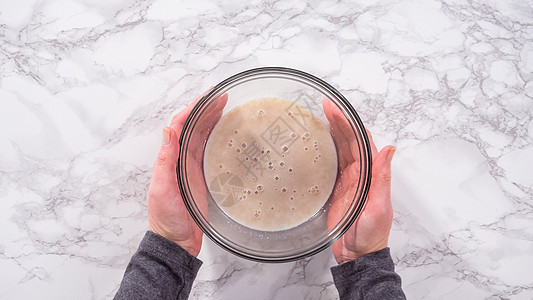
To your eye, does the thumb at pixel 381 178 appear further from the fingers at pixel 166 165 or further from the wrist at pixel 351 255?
the fingers at pixel 166 165

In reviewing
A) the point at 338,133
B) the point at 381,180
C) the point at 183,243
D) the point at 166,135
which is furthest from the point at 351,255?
the point at 166,135

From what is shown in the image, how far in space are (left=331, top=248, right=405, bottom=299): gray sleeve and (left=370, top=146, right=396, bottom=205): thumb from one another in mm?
132

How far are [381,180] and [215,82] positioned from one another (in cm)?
49

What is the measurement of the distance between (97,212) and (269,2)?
0.71 m

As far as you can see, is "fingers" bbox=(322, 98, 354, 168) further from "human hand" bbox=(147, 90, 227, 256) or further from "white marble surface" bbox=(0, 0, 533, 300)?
"human hand" bbox=(147, 90, 227, 256)

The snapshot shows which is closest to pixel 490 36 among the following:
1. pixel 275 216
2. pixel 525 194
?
pixel 525 194

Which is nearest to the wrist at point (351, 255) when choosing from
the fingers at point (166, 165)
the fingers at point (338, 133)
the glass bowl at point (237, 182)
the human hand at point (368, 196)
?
the human hand at point (368, 196)

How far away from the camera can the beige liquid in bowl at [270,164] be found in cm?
99

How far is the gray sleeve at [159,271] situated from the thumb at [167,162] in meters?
0.13

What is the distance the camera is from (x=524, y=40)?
3.73ft

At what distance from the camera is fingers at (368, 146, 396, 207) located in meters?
1.00

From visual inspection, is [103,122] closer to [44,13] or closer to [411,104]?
[44,13]

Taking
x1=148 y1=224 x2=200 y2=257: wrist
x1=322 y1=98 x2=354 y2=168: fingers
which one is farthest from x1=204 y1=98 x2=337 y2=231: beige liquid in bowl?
x1=148 y1=224 x2=200 y2=257: wrist

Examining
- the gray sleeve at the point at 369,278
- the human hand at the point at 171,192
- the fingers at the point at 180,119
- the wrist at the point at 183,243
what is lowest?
the gray sleeve at the point at 369,278
